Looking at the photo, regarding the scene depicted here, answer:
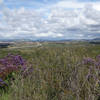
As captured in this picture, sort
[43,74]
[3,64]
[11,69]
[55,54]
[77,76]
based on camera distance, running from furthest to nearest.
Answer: [3,64]
[11,69]
[55,54]
[43,74]
[77,76]

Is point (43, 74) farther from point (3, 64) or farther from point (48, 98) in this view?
point (3, 64)

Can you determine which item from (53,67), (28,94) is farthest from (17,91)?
(53,67)

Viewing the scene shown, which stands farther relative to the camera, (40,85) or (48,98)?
(40,85)

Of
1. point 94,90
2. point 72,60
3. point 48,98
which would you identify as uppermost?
point 72,60

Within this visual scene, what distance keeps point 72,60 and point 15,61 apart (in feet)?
10.5

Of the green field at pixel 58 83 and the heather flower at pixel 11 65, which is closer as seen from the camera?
the green field at pixel 58 83

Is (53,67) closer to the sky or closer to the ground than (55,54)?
closer to the ground

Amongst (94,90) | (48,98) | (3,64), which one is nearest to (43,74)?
(48,98)

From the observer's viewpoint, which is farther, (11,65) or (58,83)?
(11,65)

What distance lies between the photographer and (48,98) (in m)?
3.62

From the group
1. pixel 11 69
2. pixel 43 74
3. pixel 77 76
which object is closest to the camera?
pixel 77 76

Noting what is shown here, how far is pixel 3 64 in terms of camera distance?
6.63 meters

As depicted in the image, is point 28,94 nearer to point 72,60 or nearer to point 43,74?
point 43,74

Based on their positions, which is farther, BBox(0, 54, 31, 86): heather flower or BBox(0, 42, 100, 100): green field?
BBox(0, 54, 31, 86): heather flower
